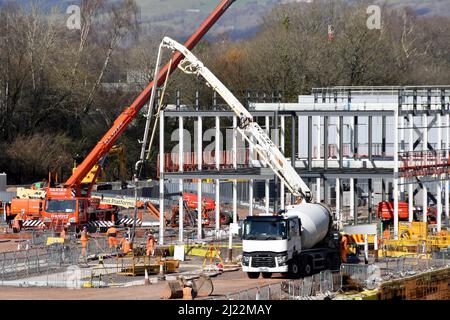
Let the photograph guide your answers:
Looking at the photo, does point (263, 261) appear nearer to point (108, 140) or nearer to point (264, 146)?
point (264, 146)

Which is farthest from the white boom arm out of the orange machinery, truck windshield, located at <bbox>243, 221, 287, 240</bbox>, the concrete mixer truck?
the orange machinery

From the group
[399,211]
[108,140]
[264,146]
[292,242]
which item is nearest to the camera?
[292,242]

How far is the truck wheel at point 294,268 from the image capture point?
4253cm

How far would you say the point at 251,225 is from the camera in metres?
42.5

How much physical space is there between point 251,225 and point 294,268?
2010 millimetres

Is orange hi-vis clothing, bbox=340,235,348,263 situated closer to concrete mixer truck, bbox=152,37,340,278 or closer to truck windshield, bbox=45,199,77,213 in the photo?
concrete mixer truck, bbox=152,37,340,278

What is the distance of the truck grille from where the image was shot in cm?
4212

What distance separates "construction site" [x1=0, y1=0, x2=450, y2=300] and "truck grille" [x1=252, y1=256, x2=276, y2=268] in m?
0.03

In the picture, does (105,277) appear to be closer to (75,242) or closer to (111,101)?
(75,242)

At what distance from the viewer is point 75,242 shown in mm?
55875

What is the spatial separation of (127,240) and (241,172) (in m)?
5.75

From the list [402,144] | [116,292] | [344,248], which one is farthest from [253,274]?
[402,144]
